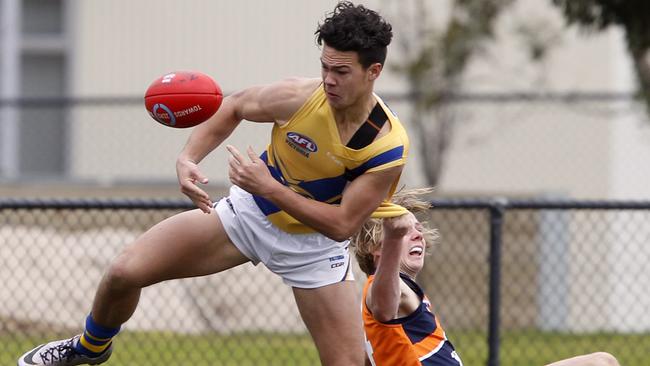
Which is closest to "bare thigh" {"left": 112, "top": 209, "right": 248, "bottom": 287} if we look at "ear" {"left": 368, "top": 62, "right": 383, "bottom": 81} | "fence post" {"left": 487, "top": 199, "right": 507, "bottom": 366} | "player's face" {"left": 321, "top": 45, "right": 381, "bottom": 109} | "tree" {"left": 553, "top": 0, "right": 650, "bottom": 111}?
"player's face" {"left": 321, "top": 45, "right": 381, "bottom": 109}

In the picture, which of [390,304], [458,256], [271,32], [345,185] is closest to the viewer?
[390,304]

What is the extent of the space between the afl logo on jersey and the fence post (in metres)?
2.04

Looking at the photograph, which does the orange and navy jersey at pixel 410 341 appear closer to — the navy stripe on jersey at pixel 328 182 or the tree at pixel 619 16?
the navy stripe on jersey at pixel 328 182

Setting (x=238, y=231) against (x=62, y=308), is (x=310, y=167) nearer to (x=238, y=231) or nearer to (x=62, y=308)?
(x=238, y=231)

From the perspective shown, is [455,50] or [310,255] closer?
[310,255]

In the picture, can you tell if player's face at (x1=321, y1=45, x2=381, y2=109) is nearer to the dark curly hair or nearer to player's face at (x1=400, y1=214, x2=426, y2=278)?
the dark curly hair

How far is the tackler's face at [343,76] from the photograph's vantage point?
537 centimetres

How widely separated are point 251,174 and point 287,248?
70 cm

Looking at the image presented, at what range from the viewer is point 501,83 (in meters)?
13.1

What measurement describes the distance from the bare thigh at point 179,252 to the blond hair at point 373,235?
570 mm

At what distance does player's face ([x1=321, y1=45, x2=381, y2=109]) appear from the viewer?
5.37 meters

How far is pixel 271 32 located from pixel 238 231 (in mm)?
7347

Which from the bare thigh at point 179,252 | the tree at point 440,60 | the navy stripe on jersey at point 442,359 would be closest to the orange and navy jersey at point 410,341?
the navy stripe on jersey at point 442,359

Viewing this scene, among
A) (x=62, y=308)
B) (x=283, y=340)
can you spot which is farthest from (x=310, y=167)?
(x=62, y=308)
